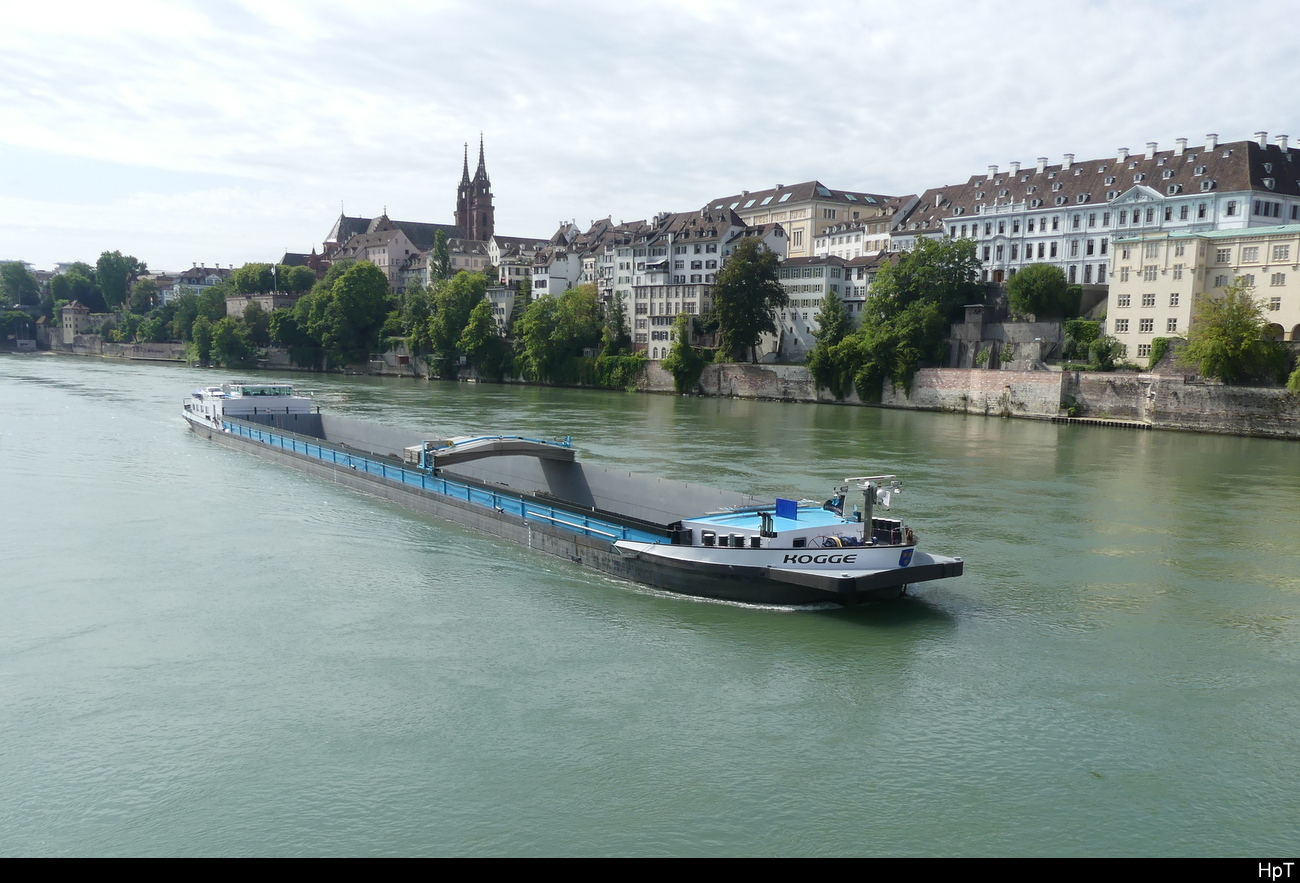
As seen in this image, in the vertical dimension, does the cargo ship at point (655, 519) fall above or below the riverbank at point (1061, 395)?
below

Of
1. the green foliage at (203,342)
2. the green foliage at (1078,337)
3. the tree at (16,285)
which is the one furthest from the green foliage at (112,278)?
the green foliage at (1078,337)

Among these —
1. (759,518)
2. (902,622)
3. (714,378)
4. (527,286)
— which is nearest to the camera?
(902,622)

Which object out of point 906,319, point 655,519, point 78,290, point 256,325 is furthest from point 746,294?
point 78,290

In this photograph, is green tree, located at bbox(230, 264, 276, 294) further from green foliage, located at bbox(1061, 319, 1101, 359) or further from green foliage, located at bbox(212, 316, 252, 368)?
green foliage, located at bbox(1061, 319, 1101, 359)

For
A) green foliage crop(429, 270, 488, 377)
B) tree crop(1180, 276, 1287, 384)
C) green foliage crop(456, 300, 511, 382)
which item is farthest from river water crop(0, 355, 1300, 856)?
green foliage crop(429, 270, 488, 377)

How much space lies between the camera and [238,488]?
92.2 ft

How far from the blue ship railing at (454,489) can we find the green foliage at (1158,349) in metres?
39.7

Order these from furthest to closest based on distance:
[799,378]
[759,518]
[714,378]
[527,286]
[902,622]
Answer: [527,286] < [714,378] < [799,378] < [759,518] < [902,622]

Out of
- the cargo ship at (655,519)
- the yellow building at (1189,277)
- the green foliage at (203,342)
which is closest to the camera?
the cargo ship at (655,519)

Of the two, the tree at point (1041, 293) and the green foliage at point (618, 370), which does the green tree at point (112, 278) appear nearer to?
the green foliage at point (618, 370)

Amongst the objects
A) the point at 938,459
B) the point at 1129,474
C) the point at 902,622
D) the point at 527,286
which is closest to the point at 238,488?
the point at 902,622

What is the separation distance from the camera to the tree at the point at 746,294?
68.8 meters

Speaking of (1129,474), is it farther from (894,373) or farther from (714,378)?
(714,378)

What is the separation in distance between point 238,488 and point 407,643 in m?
15.7
